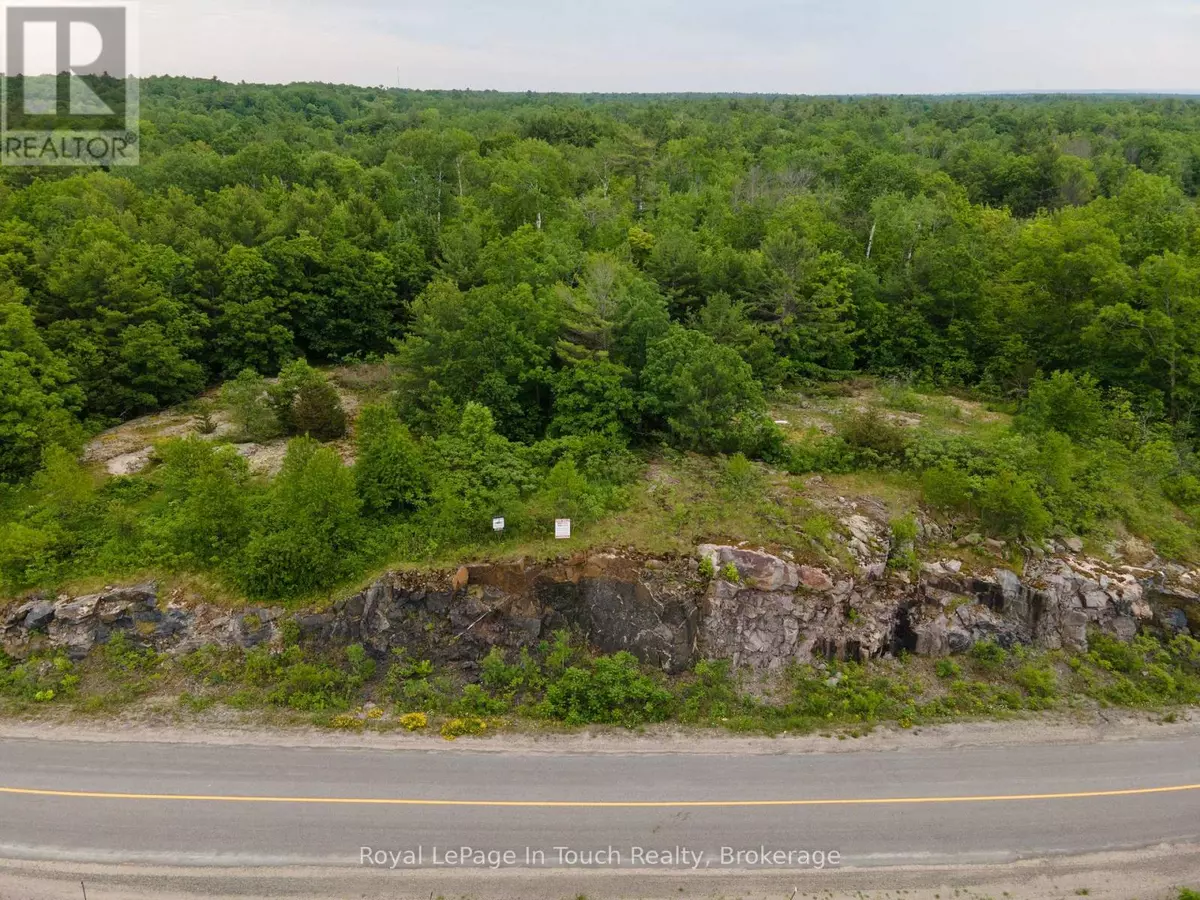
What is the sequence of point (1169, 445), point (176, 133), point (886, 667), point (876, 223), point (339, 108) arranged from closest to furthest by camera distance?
point (886, 667)
point (1169, 445)
point (876, 223)
point (176, 133)
point (339, 108)

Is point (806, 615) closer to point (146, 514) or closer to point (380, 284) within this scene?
point (146, 514)

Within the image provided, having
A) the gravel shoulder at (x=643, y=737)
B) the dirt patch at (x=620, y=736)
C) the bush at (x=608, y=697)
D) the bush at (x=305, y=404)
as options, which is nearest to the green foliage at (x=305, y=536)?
the dirt patch at (x=620, y=736)

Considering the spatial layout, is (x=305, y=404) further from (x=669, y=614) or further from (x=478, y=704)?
(x=669, y=614)

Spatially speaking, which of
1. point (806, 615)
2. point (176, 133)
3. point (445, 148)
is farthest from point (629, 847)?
point (176, 133)

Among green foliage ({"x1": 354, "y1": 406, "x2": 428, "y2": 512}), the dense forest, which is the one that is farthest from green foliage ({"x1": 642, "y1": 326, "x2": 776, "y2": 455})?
green foliage ({"x1": 354, "y1": 406, "x2": 428, "y2": 512})

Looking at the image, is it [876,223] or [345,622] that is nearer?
[345,622]

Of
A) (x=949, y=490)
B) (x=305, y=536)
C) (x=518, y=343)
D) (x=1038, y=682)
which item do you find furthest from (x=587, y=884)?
(x=518, y=343)
